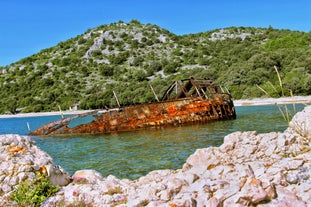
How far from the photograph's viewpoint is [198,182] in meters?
4.75

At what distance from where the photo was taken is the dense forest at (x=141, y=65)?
61.7 meters

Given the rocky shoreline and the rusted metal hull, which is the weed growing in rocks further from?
the rusted metal hull

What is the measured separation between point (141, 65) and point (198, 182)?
99065 mm

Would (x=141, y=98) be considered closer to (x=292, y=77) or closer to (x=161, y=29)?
(x=292, y=77)

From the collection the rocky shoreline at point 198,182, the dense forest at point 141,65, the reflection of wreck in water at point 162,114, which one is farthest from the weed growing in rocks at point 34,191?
the dense forest at point 141,65

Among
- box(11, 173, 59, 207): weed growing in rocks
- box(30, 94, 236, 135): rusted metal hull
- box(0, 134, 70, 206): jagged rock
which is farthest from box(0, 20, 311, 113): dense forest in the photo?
box(11, 173, 59, 207): weed growing in rocks

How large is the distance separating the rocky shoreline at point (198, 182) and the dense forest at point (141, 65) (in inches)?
1714

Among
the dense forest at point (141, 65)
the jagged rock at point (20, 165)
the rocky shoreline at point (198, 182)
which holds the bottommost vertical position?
the rocky shoreline at point (198, 182)

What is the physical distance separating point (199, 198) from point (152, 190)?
27.5 inches

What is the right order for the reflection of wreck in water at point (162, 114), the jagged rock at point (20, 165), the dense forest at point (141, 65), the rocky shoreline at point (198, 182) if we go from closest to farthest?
the rocky shoreline at point (198, 182), the jagged rock at point (20, 165), the reflection of wreck in water at point (162, 114), the dense forest at point (141, 65)

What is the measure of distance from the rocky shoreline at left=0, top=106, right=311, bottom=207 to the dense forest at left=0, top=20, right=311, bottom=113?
43.5 meters

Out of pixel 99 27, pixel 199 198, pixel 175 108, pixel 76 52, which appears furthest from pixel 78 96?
pixel 199 198

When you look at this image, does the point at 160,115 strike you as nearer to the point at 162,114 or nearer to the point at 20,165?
the point at 162,114

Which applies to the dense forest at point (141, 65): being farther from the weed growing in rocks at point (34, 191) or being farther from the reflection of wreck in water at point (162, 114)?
the weed growing in rocks at point (34, 191)
